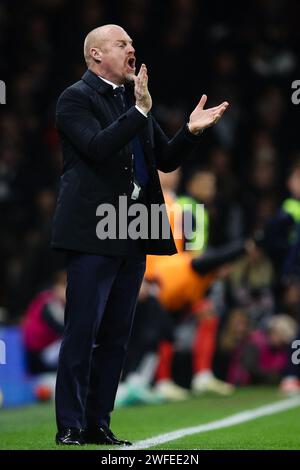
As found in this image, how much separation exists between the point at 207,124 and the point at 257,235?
4.23m

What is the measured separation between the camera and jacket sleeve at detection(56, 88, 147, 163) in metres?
5.48

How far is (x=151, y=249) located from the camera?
19.2 feet

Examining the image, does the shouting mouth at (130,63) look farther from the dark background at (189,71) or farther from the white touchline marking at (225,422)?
the dark background at (189,71)

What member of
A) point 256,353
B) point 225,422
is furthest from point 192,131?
point 256,353

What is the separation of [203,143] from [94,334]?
8.23 m

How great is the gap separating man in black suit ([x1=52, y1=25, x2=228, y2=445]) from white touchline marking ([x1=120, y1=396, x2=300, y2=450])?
324 millimetres

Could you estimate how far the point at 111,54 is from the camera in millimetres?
5758

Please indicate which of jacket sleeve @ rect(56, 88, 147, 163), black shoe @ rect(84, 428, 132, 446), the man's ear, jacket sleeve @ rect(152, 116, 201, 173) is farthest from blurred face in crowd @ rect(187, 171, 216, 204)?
black shoe @ rect(84, 428, 132, 446)

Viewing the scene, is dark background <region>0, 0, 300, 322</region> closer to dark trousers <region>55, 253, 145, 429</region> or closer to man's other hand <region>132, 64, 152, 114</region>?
dark trousers <region>55, 253, 145, 429</region>

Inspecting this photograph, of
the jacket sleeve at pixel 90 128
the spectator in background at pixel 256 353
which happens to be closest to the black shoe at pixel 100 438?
the jacket sleeve at pixel 90 128

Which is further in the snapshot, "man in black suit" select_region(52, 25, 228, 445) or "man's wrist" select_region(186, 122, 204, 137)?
"man's wrist" select_region(186, 122, 204, 137)

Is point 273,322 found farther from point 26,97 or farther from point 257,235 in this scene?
point 26,97

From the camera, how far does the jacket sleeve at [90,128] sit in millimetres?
5480
